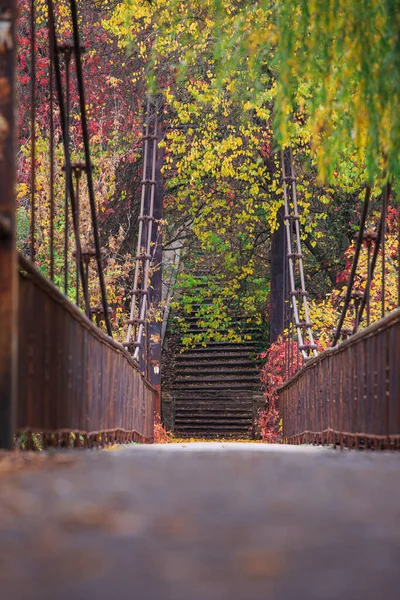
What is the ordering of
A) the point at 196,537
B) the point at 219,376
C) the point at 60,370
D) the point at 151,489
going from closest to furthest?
1. the point at 196,537
2. the point at 151,489
3. the point at 60,370
4. the point at 219,376

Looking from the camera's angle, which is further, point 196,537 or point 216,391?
point 216,391

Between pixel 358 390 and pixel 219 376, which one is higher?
pixel 219 376

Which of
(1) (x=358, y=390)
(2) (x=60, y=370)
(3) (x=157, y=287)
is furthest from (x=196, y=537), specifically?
(3) (x=157, y=287)

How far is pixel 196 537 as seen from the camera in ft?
7.19

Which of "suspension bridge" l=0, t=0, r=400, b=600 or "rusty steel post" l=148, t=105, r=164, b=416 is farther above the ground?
"rusty steel post" l=148, t=105, r=164, b=416

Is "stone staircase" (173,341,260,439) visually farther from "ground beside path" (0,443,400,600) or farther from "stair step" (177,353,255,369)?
"ground beside path" (0,443,400,600)

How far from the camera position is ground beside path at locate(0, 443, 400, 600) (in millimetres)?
1799

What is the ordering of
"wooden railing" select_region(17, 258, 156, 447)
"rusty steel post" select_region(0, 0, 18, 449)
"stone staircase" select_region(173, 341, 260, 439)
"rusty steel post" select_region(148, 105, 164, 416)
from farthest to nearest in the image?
"stone staircase" select_region(173, 341, 260, 439)
"rusty steel post" select_region(148, 105, 164, 416)
"wooden railing" select_region(17, 258, 156, 447)
"rusty steel post" select_region(0, 0, 18, 449)

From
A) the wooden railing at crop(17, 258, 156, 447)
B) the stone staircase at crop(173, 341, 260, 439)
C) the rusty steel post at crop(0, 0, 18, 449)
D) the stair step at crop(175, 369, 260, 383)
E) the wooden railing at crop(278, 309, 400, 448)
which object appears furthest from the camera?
the stair step at crop(175, 369, 260, 383)

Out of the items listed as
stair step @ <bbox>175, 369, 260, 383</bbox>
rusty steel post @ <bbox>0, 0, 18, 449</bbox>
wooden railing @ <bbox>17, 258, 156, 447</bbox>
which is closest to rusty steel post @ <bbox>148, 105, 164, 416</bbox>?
stair step @ <bbox>175, 369, 260, 383</bbox>

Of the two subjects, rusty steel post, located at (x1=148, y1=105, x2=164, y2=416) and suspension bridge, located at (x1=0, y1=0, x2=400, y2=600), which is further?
rusty steel post, located at (x1=148, y1=105, x2=164, y2=416)

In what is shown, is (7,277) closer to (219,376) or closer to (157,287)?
(157,287)

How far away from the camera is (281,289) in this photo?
2038 cm

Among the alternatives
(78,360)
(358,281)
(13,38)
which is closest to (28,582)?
(13,38)
